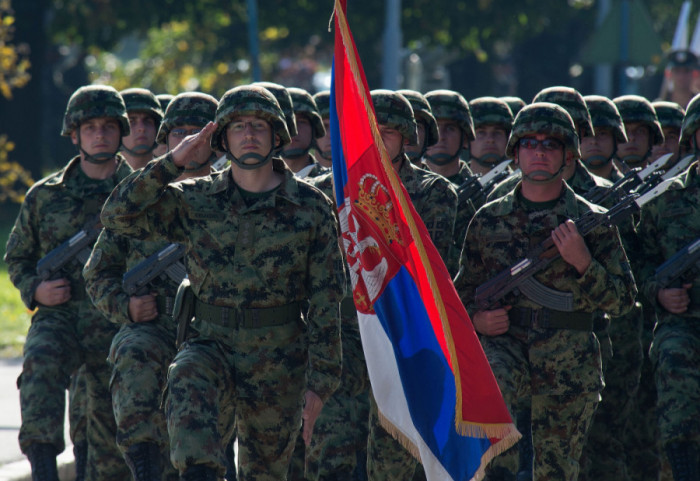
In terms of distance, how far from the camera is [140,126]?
934cm

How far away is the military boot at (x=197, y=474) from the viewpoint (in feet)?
20.1

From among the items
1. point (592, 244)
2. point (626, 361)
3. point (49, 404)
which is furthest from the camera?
point (626, 361)

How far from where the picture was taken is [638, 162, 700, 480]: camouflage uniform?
24.1 ft

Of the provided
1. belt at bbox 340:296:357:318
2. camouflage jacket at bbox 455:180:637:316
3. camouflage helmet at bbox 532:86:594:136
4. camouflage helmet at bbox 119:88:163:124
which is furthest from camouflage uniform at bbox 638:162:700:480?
camouflage helmet at bbox 119:88:163:124

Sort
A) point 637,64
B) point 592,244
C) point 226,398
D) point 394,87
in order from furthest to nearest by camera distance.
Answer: point 394,87 → point 637,64 → point 592,244 → point 226,398

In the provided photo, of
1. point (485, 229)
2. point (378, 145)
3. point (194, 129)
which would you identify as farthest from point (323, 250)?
point (194, 129)

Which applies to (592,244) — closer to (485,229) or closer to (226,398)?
(485,229)

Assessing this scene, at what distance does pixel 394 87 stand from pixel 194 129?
10586 millimetres

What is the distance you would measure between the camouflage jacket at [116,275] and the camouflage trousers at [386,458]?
1298 mm

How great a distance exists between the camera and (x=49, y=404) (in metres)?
7.82

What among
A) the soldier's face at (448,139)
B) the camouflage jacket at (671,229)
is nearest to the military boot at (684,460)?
the camouflage jacket at (671,229)

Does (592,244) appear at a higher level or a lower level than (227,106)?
lower

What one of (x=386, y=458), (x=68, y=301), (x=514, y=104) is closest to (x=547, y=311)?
(x=386, y=458)

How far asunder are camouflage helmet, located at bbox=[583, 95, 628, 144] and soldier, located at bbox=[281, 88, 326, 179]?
1.91 meters
